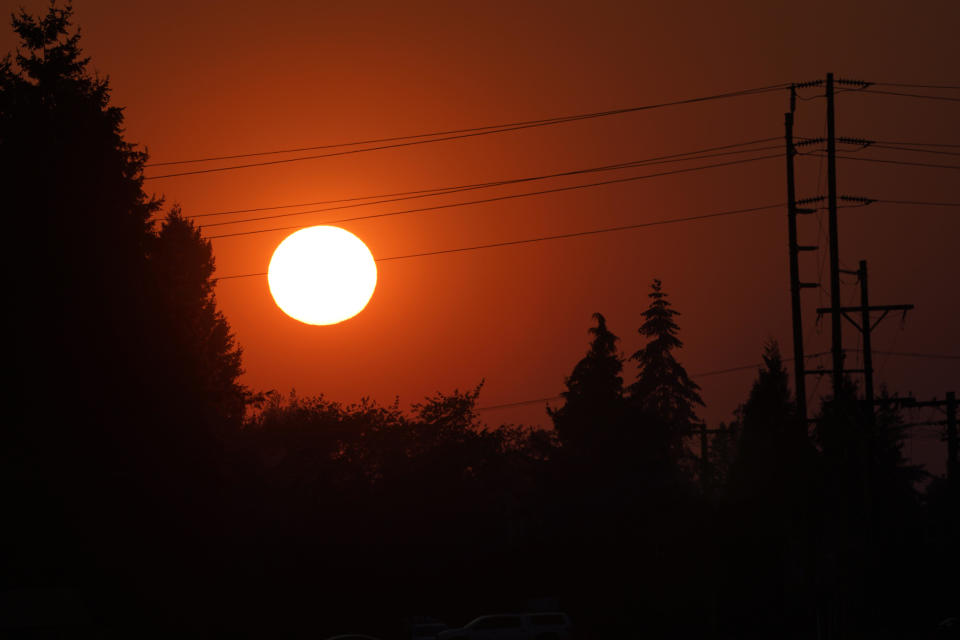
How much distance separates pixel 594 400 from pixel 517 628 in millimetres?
28559

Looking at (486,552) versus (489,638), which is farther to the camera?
(486,552)

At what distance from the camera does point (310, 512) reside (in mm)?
55875

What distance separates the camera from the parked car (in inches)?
1988

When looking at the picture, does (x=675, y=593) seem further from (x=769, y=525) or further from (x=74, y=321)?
(x=74, y=321)

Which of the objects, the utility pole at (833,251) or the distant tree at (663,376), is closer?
the utility pole at (833,251)

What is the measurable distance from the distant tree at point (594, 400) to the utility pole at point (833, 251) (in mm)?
31727

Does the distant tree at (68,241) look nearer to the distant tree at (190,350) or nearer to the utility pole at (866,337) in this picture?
the distant tree at (190,350)

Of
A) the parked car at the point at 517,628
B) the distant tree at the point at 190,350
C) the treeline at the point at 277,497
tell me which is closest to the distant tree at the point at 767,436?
the treeline at the point at 277,497

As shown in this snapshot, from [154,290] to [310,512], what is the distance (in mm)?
14116

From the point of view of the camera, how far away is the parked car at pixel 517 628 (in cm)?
5050

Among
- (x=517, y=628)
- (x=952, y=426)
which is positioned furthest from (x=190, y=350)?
(x=952, y=426)

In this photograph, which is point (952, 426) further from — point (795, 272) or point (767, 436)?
point (795, 272)

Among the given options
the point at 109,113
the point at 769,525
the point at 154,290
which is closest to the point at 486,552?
the point at 769,525

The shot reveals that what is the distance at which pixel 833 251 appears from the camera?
44.9m
